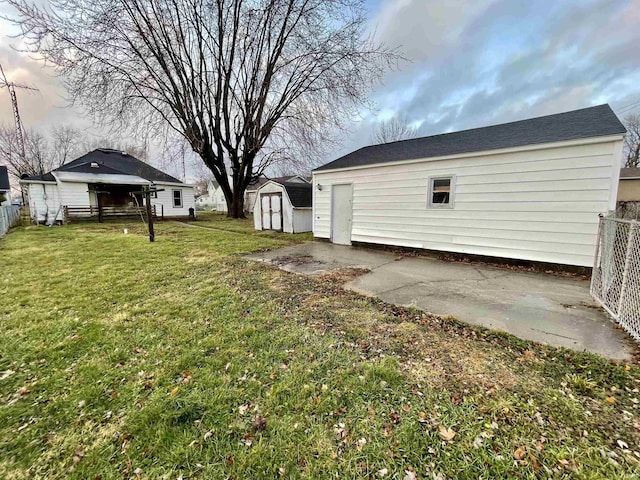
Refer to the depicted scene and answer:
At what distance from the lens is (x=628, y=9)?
767 cm

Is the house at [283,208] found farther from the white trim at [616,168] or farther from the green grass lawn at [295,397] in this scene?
the white trim at [616,168]

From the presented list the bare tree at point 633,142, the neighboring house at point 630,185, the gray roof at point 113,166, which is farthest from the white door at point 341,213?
the bare tree at point 633,142

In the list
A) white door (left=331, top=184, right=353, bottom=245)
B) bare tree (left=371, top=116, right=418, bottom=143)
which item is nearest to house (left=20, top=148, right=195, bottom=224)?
white door (left=331, top=184, right=353, bottom=245)

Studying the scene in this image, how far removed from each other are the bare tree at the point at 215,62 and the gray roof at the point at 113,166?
21.1ft

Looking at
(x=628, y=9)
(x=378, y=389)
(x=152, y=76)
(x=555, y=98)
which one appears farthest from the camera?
(x=555, y=98)

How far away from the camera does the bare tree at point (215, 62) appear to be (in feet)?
35.5

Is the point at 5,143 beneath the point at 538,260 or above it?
above

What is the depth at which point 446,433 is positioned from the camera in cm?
175

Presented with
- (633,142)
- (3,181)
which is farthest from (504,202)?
(633,142)

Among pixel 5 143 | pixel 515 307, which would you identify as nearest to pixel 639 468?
pixel 515 307

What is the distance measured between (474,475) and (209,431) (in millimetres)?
1654

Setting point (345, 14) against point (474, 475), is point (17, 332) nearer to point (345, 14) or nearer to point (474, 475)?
point (474, 475)

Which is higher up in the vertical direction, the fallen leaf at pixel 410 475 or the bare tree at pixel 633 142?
the bare tree at pixel 633 142

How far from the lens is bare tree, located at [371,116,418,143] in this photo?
2641cm
